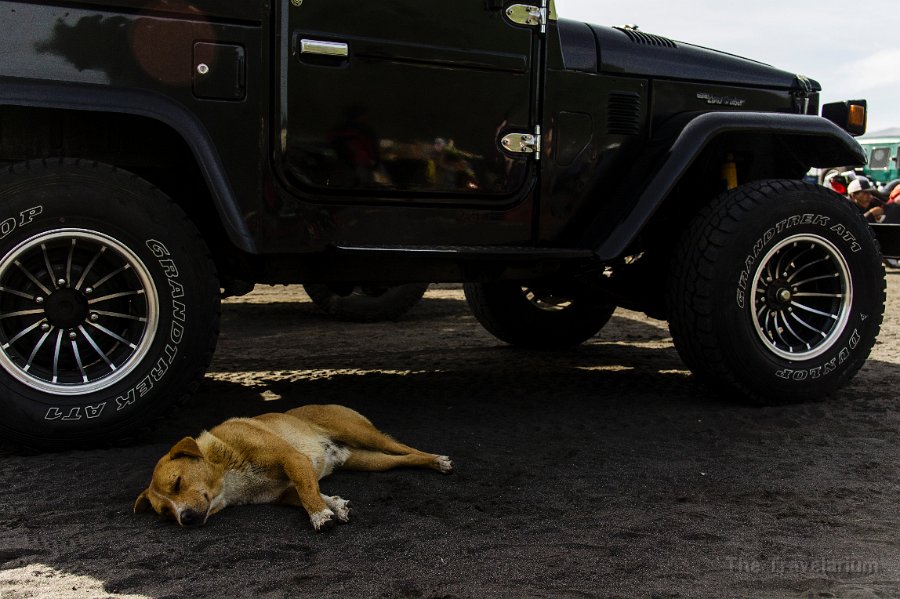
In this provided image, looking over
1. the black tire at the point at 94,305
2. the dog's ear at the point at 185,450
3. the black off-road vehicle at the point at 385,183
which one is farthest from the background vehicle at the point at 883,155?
the dog's ear at the point at 185,450

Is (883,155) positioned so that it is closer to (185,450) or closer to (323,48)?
(323,48)

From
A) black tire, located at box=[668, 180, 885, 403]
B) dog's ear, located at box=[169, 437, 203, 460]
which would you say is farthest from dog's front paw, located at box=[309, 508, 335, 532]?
black tire, located at box=[668, 180, 885, 403]

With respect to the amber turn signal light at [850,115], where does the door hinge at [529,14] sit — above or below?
above

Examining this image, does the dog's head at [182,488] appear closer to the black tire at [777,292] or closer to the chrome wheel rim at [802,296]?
the black tire at [777,292]

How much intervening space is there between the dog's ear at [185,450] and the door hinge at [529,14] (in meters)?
2.29

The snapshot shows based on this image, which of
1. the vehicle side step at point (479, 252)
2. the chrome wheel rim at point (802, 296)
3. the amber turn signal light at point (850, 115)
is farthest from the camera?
the amber turn signal light at point (850, 115)

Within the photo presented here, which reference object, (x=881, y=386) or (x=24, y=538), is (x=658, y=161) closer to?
(x=881, y=386)

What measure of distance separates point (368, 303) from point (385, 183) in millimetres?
3566

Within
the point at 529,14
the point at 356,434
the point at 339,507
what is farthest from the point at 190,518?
the point at 529,14

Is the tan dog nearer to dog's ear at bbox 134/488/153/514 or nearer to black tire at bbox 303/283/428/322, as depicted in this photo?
dog's ear at bbox 134/488/153/514

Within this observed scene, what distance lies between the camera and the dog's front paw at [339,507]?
2.82m

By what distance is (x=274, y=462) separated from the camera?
305cm

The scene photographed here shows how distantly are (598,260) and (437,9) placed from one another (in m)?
1.31

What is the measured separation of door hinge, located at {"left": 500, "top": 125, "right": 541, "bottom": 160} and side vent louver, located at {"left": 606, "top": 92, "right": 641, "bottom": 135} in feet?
1.35
